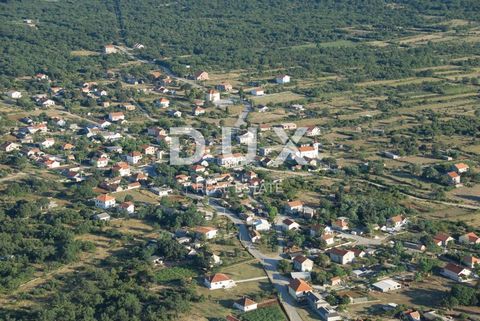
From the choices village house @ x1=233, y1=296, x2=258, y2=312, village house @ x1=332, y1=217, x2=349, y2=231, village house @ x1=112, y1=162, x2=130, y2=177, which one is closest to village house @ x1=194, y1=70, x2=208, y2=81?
village house @ x1=112, y1=162, x2=130, y2=177

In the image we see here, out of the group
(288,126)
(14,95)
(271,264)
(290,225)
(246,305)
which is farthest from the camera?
(14,95)

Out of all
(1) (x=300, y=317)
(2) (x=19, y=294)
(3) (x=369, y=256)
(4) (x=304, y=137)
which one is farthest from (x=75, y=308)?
(4) (x=304, y=137)

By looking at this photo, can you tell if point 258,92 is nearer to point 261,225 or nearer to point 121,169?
point 121,169

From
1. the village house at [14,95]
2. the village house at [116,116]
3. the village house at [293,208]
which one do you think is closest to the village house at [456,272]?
the village house at [293,208]

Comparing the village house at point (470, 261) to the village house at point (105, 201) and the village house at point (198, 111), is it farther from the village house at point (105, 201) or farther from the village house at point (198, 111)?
the village house at point (198, 111)

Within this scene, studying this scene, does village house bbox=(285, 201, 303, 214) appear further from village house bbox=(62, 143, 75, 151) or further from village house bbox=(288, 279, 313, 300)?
village house bbox=(62, 143, 75, 151)

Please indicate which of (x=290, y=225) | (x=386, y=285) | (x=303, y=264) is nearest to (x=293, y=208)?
(x=290, y=225)
